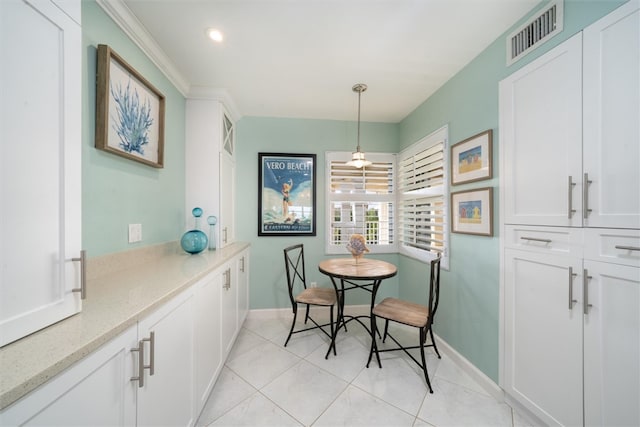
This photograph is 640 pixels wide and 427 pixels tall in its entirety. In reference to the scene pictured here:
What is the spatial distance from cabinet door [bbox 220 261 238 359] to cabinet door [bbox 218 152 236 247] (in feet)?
1.44

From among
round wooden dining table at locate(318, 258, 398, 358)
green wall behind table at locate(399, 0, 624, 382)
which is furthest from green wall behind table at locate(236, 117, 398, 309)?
green wall behind table at locate(399, 0, 624, 382)

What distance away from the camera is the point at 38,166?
2.37 ft

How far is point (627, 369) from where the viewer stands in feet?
3.45

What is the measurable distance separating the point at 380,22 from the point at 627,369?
227cm

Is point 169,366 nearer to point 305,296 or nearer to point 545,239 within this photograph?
point 305,296

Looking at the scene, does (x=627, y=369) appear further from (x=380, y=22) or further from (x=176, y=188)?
(x=176, y=188)

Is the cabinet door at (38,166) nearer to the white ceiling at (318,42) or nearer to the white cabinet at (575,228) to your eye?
the white ceiling at (318,42)

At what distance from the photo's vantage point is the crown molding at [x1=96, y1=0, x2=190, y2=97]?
55.1 inches

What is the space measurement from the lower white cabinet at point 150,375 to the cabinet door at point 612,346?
205 cm

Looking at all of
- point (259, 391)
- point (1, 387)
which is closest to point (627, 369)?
point (259, 391)

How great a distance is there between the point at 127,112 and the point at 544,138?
2.60 m

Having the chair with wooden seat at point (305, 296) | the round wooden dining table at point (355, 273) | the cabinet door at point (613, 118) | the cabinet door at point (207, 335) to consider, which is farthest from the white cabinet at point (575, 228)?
the cabinet door at point (207, 335)

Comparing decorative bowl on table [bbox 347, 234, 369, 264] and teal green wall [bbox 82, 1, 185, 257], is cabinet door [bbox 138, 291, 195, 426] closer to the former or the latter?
teal green wall [bbox 82, 1, 185, 257]

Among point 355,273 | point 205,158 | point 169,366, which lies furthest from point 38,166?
point 355,273
